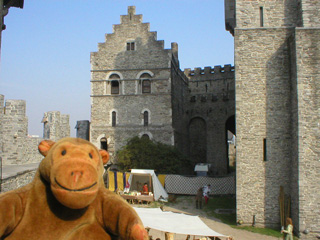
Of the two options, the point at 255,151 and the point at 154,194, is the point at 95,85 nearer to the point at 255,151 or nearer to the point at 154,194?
the point at 154,194

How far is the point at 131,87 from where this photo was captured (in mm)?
25750

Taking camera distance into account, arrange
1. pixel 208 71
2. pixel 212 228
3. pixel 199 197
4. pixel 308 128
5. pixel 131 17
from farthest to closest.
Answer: pixel 208 71, pixel 131 17, pixel 199 197, pixel 212 228, pixel 308 128

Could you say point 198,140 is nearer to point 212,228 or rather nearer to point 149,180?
point 149,180

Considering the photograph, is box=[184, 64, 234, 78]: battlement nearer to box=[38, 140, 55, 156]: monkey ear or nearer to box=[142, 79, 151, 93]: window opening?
box=[142, 79, 151, 93]: window opening

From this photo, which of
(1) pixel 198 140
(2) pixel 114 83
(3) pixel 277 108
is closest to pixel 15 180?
(3) pixel 277 108

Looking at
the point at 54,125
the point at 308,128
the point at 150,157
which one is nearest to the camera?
the point at 308,128

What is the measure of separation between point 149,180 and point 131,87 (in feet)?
27.9

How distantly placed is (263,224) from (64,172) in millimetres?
12032

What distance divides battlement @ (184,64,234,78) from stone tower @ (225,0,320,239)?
60.3 ft

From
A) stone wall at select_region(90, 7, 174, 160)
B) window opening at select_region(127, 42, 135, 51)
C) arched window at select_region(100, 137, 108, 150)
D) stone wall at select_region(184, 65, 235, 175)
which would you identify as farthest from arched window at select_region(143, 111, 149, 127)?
stone wall at select_region(184, 65, 235, 175)

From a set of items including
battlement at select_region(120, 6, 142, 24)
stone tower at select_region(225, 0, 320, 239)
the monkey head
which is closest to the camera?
the monkey head

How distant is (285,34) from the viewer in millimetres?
14305

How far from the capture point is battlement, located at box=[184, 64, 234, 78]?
109 ft

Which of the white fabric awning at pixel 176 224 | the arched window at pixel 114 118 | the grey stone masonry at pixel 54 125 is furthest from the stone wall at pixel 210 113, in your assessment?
the white fabric awning at pixel 176 224
